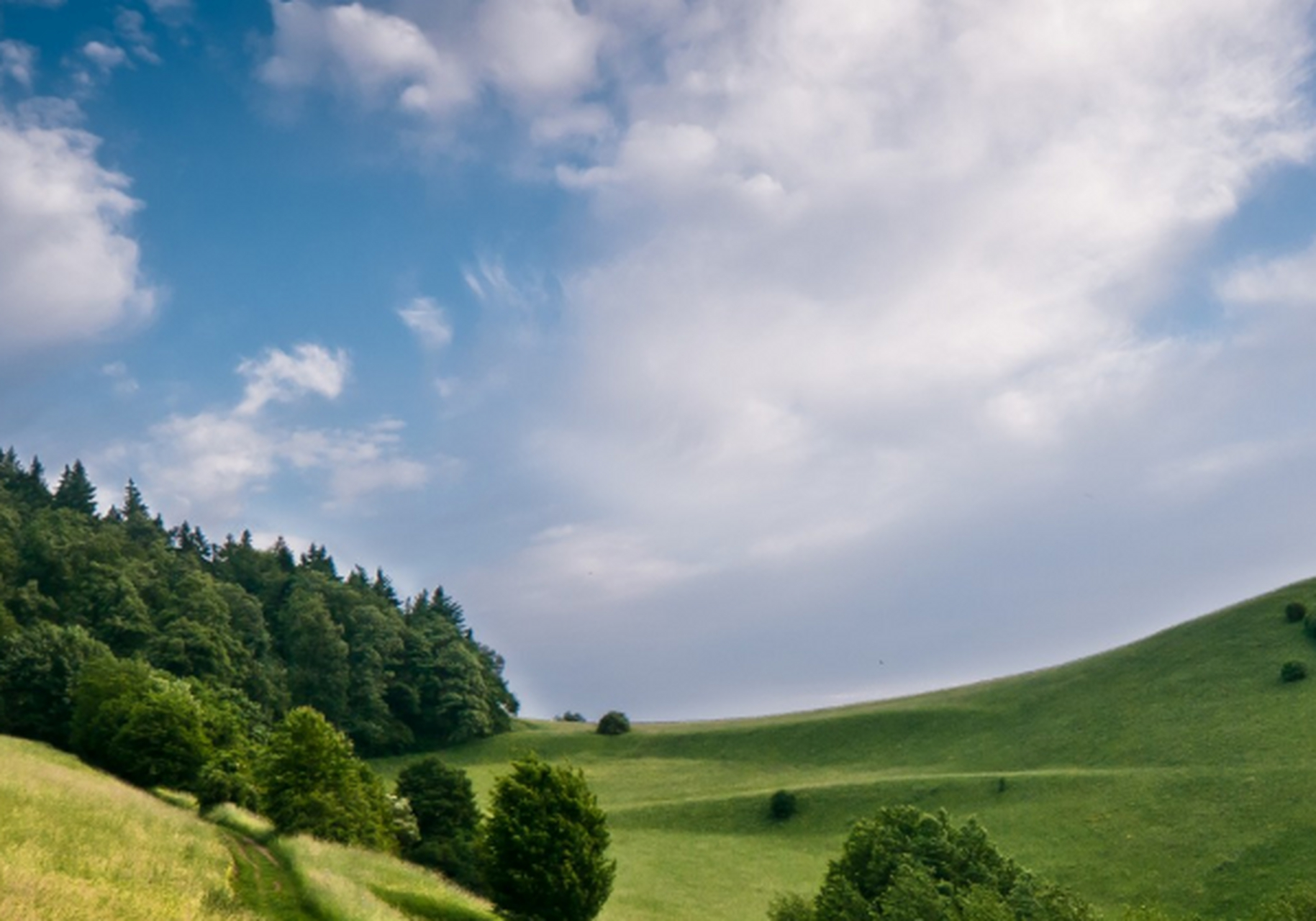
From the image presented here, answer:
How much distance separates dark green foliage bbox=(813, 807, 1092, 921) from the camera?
36625 millimetres

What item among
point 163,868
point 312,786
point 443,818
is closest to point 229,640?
point 443,818

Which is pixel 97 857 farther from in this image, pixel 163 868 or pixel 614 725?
pixel 614 725

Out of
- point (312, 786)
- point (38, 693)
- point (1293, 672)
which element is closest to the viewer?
point (312, 786)

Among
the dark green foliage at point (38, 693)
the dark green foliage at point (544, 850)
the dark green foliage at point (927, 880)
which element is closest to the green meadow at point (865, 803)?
the dark green foliage at point (544, 850)

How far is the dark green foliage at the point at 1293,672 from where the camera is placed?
227 ft

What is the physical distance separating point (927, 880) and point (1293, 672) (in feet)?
156

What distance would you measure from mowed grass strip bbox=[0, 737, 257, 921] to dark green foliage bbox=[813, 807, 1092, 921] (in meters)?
24.3

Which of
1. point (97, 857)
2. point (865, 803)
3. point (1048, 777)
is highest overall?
point (97, 857)

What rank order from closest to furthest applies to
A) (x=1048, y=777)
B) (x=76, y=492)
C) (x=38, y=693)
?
1. (x=1048, y=777)
2. (x=38, y=693)
3. (x=76, y=492)

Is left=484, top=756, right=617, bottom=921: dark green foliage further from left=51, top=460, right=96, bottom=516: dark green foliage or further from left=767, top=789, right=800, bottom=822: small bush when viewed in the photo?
left=51, top=460, right=96, bottom=516: dark green foliage

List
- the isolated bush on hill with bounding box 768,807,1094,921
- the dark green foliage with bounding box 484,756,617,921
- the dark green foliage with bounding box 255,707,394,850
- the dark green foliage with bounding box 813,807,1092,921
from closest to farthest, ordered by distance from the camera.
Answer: the dark green foliage with bounding box 813,807,1092,921 < the isolated bush on hill with bounding box 768,807,1094,921 < the dark green foliage with bounding box 484,756,617,921 < the dark green foliage with bounding box 255,707,394,850

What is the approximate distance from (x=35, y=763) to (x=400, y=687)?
6726 cm

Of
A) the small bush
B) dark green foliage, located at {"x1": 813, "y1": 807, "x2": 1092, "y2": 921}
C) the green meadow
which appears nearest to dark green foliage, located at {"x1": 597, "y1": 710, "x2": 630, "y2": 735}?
the green meadow

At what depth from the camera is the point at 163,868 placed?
94.5 feet
